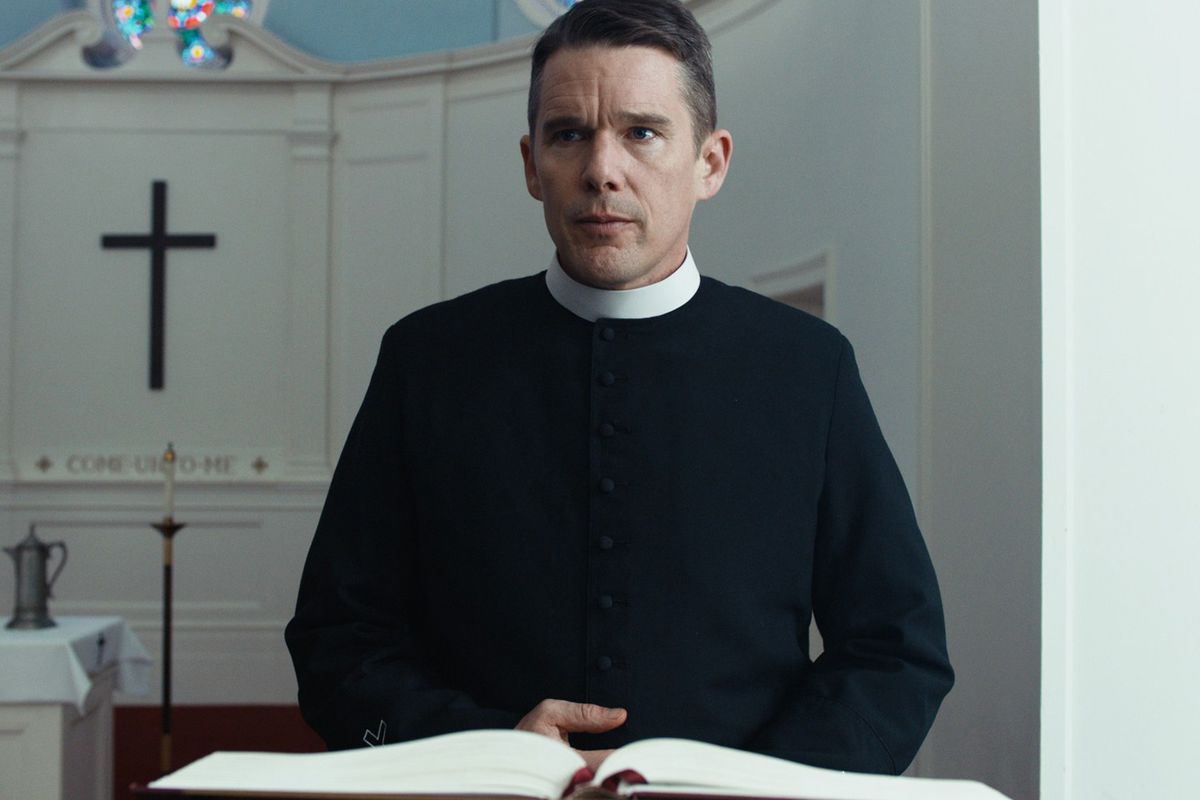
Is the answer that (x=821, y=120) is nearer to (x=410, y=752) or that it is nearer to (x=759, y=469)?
(x=759, y=469)

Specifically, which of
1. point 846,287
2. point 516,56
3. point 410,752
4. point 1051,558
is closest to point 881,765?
point 410,752

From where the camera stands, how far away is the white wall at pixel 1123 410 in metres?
2.49

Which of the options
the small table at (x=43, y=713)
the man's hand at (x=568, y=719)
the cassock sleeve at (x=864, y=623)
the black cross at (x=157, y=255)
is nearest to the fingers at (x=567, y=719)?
the man's hand at (x=568, y=719)

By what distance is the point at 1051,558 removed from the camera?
2.57 metres

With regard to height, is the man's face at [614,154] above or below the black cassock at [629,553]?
above

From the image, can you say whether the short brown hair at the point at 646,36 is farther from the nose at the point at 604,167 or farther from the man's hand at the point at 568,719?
the man's hand at the point at 568,719

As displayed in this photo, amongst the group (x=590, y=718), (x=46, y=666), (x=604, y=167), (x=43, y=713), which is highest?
(x=604, y=167)

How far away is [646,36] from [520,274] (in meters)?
5.77

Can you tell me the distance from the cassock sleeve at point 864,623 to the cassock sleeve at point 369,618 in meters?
0.36

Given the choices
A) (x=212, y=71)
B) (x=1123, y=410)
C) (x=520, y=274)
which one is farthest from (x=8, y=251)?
(x=1123, y=410)

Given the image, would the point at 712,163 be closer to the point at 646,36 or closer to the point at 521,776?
the point at 646,36

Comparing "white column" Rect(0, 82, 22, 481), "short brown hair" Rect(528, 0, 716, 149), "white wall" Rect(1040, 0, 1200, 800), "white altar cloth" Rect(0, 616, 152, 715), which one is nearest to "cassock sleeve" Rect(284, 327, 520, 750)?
"short brown hair" Rect(528, 0, 716, 149)

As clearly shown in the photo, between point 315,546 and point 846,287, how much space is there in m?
3.23

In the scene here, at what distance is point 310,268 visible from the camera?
25.7 feet
